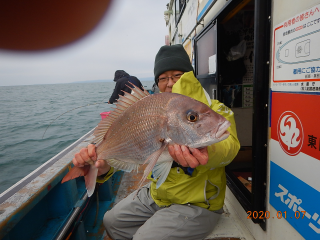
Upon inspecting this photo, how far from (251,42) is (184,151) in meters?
2.89

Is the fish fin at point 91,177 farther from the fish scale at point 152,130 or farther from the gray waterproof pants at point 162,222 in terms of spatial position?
the gray waterproof pants at point 162,222

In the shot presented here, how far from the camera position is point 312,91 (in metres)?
1.15

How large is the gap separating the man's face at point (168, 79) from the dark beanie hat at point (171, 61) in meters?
0.06

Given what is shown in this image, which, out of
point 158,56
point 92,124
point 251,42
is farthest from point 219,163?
point 92,124

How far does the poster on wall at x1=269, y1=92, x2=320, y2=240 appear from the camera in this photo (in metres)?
1.17

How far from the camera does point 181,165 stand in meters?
1.67

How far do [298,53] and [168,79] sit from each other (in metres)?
1.52

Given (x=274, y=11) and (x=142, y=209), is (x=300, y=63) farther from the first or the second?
(x=142, y=209)

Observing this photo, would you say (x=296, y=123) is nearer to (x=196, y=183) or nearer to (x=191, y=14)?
(x=196, y=183)

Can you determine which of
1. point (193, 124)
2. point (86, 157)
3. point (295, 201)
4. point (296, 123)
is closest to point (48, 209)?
point (86, 157)

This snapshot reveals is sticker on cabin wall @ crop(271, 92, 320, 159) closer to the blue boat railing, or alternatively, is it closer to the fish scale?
the fish scale

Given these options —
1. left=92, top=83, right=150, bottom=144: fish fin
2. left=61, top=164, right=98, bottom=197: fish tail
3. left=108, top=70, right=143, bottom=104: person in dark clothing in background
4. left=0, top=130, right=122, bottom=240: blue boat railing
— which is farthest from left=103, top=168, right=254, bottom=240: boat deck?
left=108, top=70, right=143, bottom=104: person in dark clothing in background

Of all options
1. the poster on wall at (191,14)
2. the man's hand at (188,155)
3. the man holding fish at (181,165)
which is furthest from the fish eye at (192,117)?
the poster on wall at (191,14)

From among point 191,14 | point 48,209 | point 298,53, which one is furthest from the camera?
point 191,14
